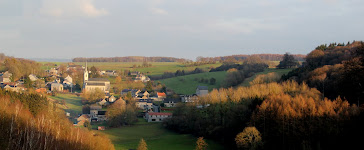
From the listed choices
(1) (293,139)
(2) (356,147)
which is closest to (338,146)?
(2) (356,147)

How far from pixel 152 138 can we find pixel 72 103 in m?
27.2

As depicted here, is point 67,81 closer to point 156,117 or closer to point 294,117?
point 156,117

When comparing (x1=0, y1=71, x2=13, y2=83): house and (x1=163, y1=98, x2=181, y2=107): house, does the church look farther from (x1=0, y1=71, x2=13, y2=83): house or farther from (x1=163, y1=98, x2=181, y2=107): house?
(x1=163, y1=98, x2=181, y2=107): house

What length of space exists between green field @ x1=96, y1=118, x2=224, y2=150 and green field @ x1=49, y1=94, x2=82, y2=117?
40.1 ft

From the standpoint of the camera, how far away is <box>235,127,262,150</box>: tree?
2917cm

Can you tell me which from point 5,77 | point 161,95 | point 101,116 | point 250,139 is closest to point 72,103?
point 101,116

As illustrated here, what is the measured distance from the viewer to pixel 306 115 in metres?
29.9

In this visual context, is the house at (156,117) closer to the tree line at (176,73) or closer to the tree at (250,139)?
the tree at (250,139)

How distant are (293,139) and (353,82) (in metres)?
8.09

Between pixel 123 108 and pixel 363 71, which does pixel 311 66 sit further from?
pixel 123 108

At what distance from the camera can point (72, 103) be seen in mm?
62375

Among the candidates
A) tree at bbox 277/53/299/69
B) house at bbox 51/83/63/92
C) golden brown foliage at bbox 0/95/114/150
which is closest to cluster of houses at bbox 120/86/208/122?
house at bbox 51/83/63/92

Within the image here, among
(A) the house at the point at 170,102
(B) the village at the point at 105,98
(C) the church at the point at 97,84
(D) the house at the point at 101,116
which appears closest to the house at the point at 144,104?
(B) the village at the point at 105,98

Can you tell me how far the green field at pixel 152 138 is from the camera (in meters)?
35.5
